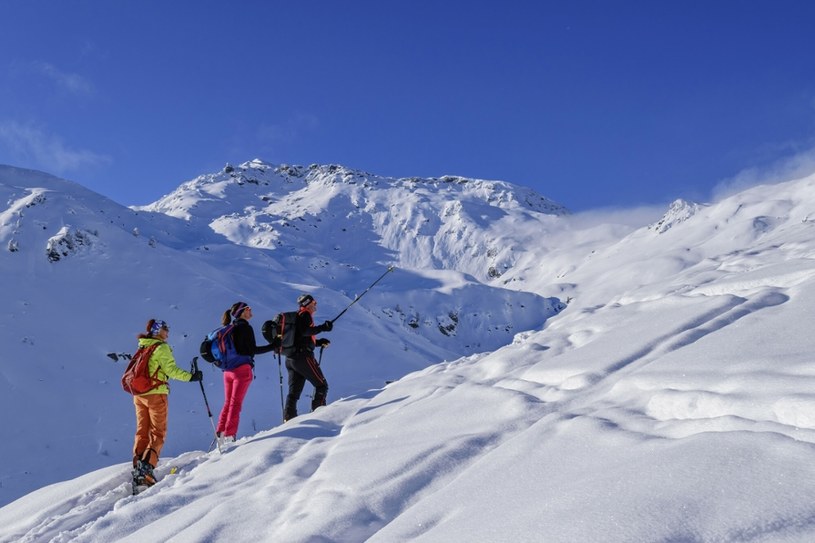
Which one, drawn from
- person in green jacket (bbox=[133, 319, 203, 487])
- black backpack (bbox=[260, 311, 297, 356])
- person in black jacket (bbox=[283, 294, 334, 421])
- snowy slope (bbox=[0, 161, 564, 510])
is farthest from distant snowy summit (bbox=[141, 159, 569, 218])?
person in green jacket (bbox=[133, 319, 203, 487])

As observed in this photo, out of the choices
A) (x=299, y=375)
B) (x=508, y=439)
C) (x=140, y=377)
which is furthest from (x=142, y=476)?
(x=508, y=439)

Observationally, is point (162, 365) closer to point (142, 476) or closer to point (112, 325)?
point (142, 476)

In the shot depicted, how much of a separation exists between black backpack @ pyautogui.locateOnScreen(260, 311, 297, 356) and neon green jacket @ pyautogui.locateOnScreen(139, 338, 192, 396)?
1.56 meters

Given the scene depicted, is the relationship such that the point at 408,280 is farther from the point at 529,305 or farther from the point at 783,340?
the point at 783,340

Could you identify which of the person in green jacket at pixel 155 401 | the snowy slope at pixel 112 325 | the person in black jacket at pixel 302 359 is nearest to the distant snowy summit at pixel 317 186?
the snowy slope at pixel 112 325

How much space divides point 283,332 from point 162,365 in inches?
75.0

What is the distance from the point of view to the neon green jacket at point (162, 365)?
6598mm

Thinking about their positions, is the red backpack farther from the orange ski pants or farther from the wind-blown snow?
the wind-blown snow

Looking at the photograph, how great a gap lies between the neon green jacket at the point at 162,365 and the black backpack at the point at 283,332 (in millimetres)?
1556

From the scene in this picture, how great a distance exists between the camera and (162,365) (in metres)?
6.62

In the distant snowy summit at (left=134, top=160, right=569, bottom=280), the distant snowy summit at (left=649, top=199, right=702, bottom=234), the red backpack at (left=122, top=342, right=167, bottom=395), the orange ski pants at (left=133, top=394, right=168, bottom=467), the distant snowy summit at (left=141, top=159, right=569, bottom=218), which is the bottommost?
the orange ski pants at (left=133, top=394, right=168, bottom=467)

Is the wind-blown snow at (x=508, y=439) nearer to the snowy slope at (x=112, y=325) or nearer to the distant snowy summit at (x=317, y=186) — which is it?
the snowy slope at (x=112, y=325)

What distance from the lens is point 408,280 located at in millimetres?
55031

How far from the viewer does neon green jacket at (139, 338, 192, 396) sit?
660cm
